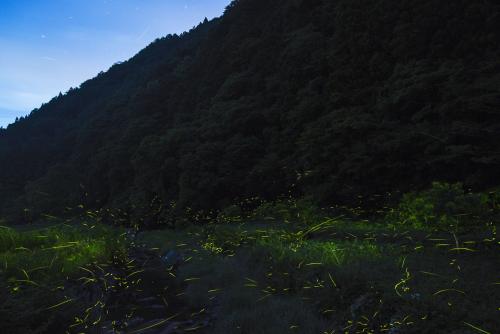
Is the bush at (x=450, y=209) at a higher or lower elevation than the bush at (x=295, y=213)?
higher

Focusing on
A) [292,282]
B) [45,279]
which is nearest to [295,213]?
[292,282]

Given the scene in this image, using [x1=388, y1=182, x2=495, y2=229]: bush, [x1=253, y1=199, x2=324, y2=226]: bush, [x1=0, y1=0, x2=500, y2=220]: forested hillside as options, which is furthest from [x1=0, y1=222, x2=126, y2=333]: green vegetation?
[x1=0, y1=0, x2=500, y2=220]: forested hillside

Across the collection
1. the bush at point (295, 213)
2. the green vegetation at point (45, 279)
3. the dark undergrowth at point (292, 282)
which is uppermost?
the green vegetation at point (45, 279)

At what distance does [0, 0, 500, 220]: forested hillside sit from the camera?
1589 cm

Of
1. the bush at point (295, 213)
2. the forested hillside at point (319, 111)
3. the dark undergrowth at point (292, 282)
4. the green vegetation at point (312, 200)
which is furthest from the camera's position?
the bush at point (295, 213)

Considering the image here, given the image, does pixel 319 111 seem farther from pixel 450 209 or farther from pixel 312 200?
pixel 450 209

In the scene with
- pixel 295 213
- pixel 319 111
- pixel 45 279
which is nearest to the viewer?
pixel 45 279

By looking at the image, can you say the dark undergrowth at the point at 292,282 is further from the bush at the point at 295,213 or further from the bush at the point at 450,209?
the bush at the point at 295,213

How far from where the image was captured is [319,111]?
944 inches

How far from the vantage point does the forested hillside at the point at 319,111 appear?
15891 millimetres

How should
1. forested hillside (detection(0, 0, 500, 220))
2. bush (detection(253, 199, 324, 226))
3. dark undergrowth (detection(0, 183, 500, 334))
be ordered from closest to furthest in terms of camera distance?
dark undergrowth (detection(0, 183, 500, 334)), forested hillside (detection(0, 0, 500, 220)), bush (detection(253, 199, 324, 226))

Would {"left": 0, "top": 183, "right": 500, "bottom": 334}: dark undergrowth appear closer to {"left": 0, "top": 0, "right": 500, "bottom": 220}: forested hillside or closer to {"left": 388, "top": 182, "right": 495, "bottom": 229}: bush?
{"left": 388, "top": 182, "right": 495, "bottom": 229}: bush

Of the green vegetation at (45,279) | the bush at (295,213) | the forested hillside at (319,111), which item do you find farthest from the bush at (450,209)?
the green vegetation at (45,279)

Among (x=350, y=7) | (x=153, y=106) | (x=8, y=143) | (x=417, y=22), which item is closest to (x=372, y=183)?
(x=417, y=22)
